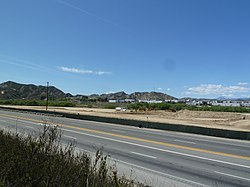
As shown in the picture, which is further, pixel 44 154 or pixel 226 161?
pixel 226 161

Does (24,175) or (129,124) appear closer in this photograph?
(24,175)

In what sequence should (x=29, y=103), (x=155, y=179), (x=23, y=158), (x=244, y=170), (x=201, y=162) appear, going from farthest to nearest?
(x=29, y=103)
(x=201, y=162)
(x=244, y=170)
(x=155, y=179)
(x=23, y=158)

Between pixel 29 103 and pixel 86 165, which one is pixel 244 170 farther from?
pixel 29 103

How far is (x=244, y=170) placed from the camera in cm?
1110

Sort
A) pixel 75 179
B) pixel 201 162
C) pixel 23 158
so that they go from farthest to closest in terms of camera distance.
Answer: pixel 201 162 → pixel 23 158 → pixel 75 179

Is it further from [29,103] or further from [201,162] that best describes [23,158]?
→ [29,103]

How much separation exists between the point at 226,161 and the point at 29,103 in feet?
376

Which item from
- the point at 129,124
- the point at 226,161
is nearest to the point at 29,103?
the point at 129,124

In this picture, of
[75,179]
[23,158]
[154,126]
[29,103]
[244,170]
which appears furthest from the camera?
[29,103]

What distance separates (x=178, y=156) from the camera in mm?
13906

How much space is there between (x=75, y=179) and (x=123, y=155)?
941 centimetres

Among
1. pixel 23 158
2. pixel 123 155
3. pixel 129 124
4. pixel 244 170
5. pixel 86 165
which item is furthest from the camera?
pixel 129 124

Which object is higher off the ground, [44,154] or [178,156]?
[44,154]

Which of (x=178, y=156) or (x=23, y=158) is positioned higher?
(x=23, y=158)
